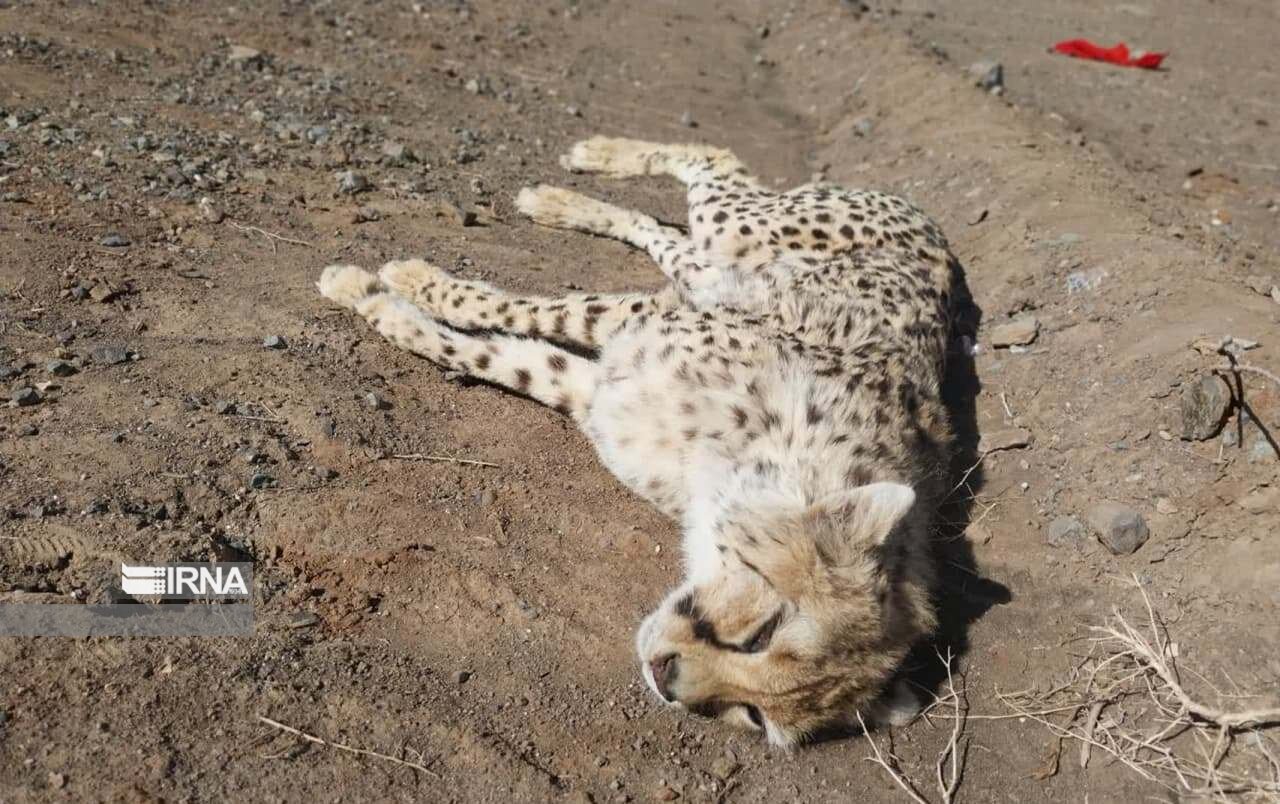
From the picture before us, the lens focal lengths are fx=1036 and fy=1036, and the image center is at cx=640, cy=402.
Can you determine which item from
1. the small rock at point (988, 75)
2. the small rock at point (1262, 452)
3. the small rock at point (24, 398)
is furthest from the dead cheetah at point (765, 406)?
the small rock at point (988, 75)

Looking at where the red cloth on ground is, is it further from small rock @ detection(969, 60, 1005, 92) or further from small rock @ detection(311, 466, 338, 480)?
small rock @ detection(311, 466, 338, 480)

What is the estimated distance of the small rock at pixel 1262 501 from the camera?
127 inches

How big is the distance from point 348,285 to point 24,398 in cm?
128

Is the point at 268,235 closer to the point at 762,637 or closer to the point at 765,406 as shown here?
the point at 765,406

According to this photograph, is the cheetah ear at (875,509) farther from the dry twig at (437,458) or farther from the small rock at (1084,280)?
the small rock at (1084,280)

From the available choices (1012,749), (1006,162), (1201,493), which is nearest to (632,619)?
Result: (1012,749)

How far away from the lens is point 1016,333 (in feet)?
14.6

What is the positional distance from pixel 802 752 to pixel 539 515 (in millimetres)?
1136

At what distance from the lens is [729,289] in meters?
4.22

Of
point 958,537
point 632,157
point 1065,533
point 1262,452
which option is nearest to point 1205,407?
point 1262,452

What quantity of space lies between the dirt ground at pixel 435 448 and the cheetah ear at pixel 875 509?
2.06ft

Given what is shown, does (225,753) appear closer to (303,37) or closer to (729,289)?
(729,289)

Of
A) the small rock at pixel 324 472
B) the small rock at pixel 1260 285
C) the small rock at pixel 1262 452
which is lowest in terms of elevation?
the small rock at pixel 324 472

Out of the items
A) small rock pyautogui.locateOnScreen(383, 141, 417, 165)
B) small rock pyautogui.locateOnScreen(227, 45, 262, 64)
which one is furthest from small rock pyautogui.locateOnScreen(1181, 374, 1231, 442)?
small rock pyautogui.locateOnScreen(227, 45, 262, 64)
